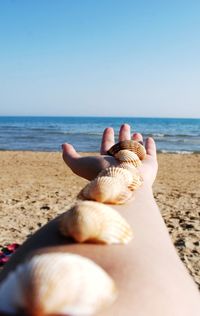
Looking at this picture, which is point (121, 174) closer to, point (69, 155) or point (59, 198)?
point (69, 155)

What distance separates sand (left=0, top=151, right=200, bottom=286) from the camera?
573 cm

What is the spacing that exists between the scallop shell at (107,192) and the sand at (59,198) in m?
2.88

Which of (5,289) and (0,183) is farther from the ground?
(5,289)

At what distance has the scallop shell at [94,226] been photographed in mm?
1179

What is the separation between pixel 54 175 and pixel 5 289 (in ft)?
35.6

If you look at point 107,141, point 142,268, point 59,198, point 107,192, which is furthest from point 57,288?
point 59,198

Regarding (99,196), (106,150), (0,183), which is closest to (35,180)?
(0,183)

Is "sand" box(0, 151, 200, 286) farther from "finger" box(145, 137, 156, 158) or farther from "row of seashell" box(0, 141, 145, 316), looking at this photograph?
"row of seashell" box(0, 141, 145, 316)

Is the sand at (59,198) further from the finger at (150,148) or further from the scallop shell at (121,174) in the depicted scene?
the scallop shell at (121,174)

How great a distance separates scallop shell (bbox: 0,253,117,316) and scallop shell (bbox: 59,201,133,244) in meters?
0.29

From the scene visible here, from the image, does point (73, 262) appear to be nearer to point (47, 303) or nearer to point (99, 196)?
point (47, 303)

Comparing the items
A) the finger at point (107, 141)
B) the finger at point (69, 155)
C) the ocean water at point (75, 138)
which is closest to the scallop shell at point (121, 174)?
the finger at point (69, 155)

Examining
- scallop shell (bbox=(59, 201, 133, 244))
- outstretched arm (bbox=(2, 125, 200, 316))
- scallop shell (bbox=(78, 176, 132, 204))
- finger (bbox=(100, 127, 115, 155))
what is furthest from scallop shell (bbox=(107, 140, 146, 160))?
scallop shell (bbox=(59, 201, 133, 244))

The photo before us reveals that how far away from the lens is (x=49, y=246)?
1127 mm
